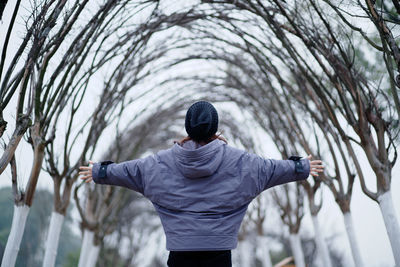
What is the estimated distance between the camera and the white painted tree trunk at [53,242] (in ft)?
24.9

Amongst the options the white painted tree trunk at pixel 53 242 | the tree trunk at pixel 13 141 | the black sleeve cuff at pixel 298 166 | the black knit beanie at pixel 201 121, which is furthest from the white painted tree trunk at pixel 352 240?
the tree trunk at pixel 13 141

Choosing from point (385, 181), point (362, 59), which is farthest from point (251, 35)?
point (385, 181)

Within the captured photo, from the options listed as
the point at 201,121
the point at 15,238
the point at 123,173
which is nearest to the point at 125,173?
the point at 123,173

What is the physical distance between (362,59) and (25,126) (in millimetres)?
5261

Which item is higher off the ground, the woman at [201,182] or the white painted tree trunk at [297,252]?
the white painted tree trunk at [297,252]

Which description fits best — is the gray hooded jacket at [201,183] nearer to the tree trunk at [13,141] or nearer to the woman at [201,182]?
the woman at [201,182]

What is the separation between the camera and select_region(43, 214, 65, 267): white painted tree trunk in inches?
Answer: 299

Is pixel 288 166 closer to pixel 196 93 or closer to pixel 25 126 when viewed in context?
pixel 25 126

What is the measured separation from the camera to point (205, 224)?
10.8ft

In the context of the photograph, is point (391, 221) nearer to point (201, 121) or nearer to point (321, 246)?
point (201, 121)

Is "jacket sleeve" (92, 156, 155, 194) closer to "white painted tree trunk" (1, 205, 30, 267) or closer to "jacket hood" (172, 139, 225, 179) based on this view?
"jacket hood" (172, 139, 225, 179)

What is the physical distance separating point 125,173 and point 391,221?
394 cm

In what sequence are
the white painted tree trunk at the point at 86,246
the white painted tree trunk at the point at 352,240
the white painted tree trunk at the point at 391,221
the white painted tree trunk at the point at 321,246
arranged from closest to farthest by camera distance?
1. the white painted tree trunk at the point at 391,221
2. the white painted tree trunk at the point at 352,240
3. the white painted tree trunk at the point at 321,246
4. the white painted tree trunk at the point at 86,246

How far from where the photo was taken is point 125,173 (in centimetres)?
346
